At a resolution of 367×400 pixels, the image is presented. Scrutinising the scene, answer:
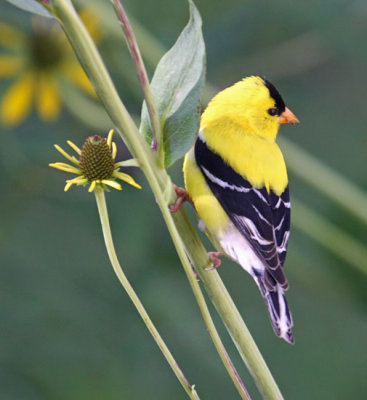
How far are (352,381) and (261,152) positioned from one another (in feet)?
3.63

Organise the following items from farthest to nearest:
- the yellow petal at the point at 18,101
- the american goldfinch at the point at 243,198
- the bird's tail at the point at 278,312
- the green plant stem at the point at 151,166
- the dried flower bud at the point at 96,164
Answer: the yellow petal at the point at 18,101 → the american goldfinch at the point at 243,198 → the bird's tail at the point at 278,312 → the dried flower bud at the point at 96,164 → the green plant stem at the point at 151,166

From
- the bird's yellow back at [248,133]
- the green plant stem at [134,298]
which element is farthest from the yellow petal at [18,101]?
the green plant stem at [134,298]

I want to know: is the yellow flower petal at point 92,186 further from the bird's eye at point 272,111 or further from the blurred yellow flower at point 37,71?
the blurred yellow flower at point 37,71

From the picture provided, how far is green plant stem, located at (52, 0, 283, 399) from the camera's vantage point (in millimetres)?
581

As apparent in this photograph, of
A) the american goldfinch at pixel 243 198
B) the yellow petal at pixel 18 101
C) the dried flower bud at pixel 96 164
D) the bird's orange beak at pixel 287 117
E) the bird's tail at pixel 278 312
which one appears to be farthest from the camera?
the yellow petal at pixel 18 101

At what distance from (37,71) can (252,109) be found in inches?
30.4

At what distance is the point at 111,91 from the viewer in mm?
596

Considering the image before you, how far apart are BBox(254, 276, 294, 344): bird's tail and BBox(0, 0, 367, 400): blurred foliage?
604 millimetres

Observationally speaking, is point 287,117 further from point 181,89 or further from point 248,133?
point 181,89

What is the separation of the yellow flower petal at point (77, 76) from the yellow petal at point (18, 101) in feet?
0.35

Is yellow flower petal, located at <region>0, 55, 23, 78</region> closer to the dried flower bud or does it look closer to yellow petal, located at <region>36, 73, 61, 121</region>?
yellow petal, located at <region>36, 73, 61, 121</region>

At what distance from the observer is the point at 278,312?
97cm

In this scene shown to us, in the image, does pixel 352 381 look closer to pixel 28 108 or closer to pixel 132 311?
pixel 132 311

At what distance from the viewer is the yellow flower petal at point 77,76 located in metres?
1.78
